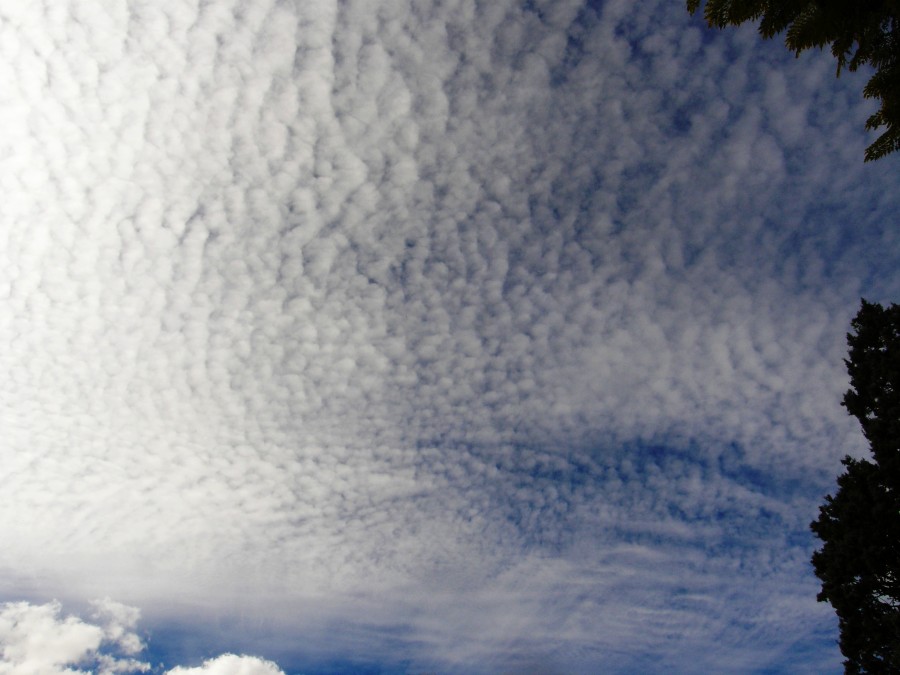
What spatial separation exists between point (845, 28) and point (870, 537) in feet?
48.2

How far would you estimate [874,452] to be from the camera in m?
16.4

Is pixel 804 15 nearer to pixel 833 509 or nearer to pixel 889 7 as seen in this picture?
pixel 889 7

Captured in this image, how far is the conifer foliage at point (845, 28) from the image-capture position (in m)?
7.62

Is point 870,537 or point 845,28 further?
point 870,537

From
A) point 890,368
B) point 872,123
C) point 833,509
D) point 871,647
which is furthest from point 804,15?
point 871,647

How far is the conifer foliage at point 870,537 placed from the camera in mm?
15133

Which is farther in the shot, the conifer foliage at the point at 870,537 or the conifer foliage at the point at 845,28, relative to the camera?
the conifer foliage at the point at 870,537

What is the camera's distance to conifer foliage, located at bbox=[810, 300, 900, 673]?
596 inches

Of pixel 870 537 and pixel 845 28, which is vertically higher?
pixel 845 28

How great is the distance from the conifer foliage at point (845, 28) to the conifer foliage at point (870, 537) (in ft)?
38.0

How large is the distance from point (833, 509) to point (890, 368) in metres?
4.89

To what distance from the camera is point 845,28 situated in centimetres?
781

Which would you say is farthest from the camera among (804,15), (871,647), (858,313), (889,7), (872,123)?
(858,313)

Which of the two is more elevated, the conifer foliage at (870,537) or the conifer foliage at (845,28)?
the conifer foliage at (845,28)
